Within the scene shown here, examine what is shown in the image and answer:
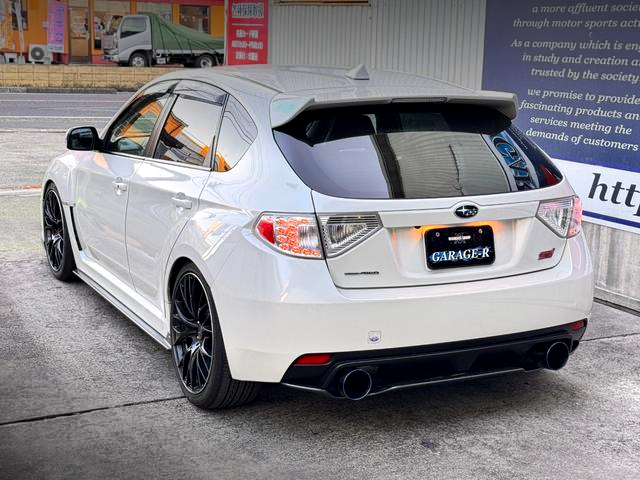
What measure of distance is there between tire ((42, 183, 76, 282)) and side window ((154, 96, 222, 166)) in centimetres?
171

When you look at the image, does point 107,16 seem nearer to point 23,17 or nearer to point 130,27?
point 130,27

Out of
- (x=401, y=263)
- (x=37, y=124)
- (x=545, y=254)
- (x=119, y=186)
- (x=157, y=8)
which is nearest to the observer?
(x=401, y=263)

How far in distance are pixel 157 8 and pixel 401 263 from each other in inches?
1489

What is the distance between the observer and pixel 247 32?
12086 mm

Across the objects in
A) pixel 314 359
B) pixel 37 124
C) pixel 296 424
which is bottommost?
pixel 37 124

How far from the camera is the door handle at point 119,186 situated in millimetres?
5680

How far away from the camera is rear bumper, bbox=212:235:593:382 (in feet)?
13.7

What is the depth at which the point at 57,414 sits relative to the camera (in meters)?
4.79

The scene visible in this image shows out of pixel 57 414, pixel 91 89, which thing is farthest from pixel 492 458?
pixel 91 89

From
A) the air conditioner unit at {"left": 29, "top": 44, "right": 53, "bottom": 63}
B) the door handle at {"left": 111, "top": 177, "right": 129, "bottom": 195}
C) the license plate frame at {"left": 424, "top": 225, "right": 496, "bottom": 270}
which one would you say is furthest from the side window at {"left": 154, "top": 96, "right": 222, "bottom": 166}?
the air conditioner unit at {"left": 29, "top": 44, "right": 53, "bottom": 63}

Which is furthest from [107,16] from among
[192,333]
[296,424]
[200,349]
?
[296,424]

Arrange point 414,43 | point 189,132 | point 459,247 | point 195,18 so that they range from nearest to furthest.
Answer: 1. point 459,247
2. point 189,132
3. point 414,43
4. point 195,18

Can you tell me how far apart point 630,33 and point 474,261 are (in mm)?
2932

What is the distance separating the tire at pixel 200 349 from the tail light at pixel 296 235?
0.52m
